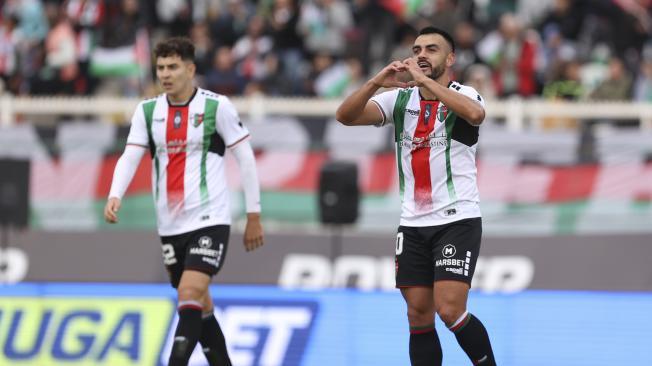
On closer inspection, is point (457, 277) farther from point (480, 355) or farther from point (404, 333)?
point (404, 333)

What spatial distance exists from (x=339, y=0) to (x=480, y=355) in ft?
41.2

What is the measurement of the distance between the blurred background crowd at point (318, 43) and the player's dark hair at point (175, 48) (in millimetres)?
9796

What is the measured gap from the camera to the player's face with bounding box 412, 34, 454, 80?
8086mm

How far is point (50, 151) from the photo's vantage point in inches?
641

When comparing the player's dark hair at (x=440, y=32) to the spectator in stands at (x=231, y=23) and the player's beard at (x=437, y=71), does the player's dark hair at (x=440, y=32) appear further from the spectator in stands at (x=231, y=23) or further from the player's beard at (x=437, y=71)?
the spectator in stands at (x=231, y=23)

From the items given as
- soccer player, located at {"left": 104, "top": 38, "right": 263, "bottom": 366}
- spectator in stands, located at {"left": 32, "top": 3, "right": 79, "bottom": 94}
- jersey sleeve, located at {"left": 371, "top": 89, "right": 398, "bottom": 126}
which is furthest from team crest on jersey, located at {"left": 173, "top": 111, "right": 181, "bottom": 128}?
spectator in stands, located at {"left": 32, "top": 3, "right": 79, "bottom": 94}

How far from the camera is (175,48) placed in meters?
9.13

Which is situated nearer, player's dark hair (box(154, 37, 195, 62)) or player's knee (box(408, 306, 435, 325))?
player's knee (box(408, 306, 435, 325))

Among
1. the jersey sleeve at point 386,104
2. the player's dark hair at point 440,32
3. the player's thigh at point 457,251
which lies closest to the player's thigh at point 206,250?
the jersey sleeve at point 386,104

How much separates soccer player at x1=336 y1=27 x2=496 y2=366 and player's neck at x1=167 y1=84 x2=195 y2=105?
1438 mm

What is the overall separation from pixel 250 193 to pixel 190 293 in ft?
2.96

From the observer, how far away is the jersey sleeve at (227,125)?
9.12 metres

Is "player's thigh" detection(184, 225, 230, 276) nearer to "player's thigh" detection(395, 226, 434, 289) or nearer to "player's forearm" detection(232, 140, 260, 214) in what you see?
"player's forearm" detection(232, 140, 260, 214)

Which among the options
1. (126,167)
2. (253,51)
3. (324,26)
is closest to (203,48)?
Answer: (253,51)
